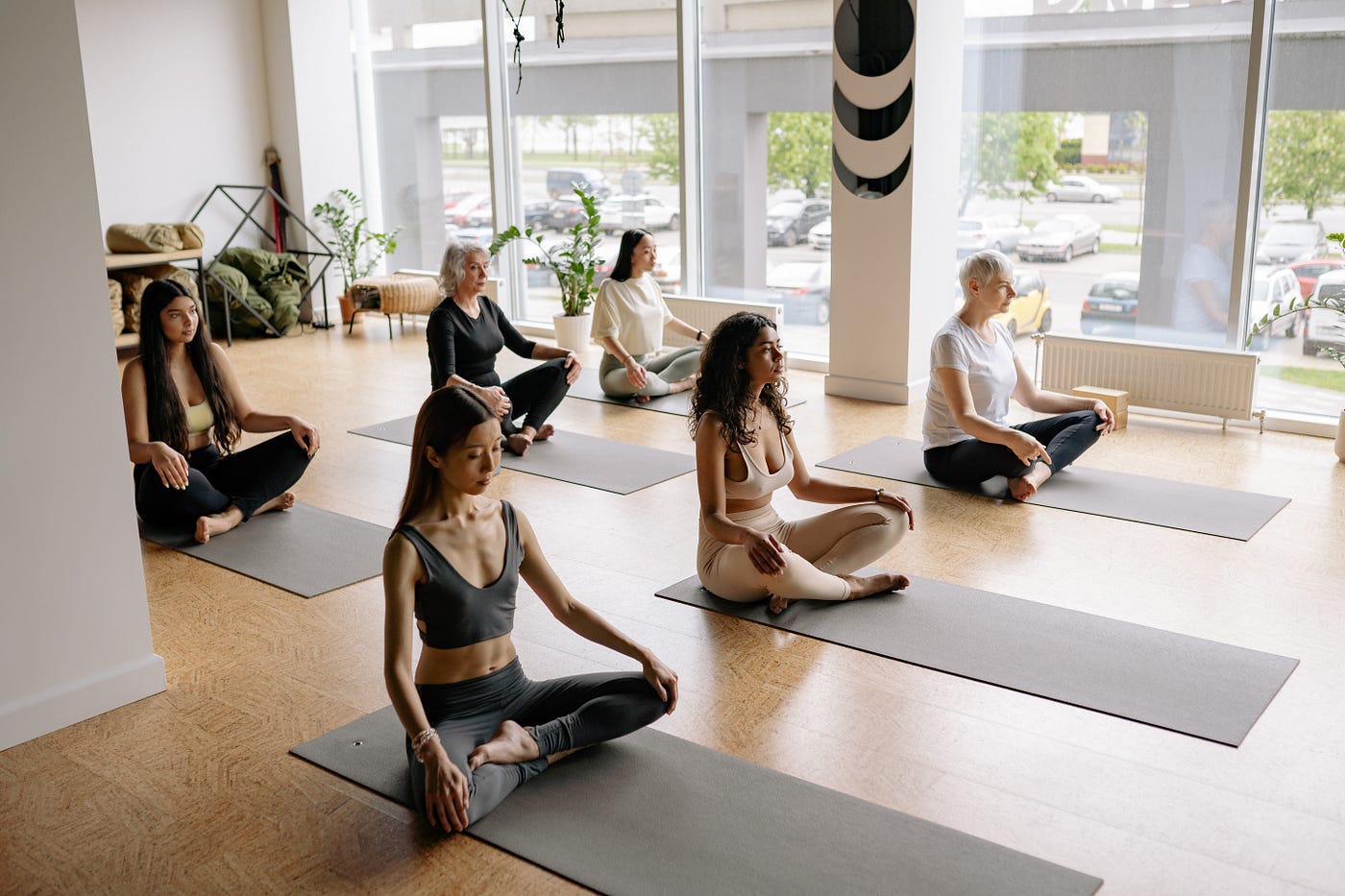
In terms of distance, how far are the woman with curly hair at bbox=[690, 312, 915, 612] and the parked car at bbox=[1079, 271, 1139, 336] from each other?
9.73 feet

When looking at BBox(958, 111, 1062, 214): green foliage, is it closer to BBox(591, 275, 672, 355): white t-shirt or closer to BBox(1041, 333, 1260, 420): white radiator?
BBox(1041, 333, 1260, 420): white radiator

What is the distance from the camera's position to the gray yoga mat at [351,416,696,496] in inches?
195

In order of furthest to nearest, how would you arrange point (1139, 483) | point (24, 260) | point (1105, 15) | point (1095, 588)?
point (1105, 15) < point (1139, 483) < point (1095, 588) < point (24, 260)

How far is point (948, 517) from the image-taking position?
14.5ft

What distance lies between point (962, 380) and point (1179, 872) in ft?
7.94

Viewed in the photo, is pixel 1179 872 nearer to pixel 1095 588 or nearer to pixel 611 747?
pixel 611 747

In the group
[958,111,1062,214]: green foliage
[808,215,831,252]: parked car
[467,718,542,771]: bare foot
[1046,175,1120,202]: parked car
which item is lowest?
[467,718,542,771]: bare foot

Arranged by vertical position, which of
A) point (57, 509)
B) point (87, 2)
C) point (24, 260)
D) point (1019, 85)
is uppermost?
point (87, 2)

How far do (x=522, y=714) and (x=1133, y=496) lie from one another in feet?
9.43

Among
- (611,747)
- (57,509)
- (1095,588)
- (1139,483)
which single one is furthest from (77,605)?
(1139,483)

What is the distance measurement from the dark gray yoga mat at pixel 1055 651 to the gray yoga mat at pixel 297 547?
1094 millimetres

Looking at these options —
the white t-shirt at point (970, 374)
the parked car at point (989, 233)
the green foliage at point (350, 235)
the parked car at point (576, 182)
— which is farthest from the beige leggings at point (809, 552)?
the green foliage at point (350, 235)

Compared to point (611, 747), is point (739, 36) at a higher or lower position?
higher

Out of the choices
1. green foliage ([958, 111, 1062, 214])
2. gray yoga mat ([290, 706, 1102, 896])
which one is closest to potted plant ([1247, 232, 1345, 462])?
green foliage ([958, 111, 1062, 214])
